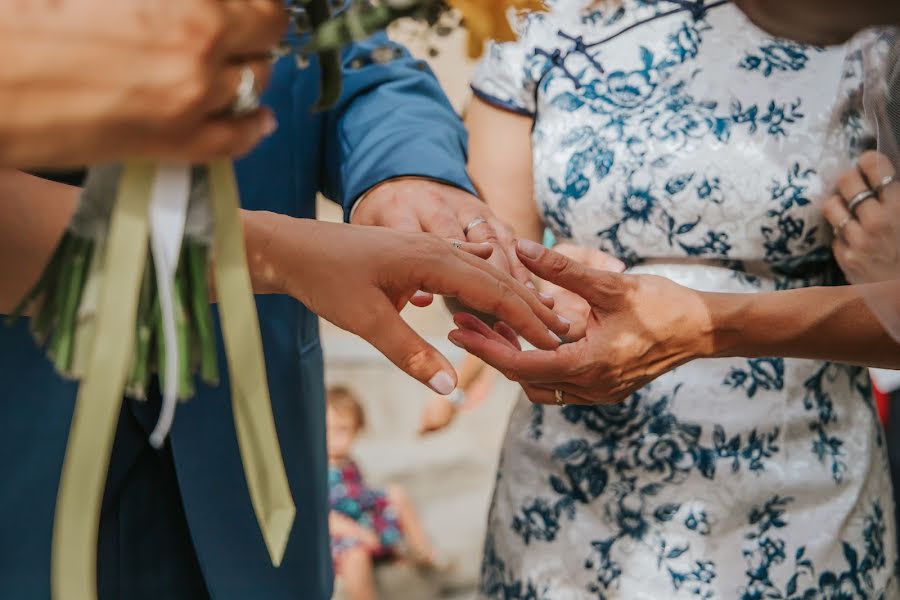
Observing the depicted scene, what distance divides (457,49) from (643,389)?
3067 mm

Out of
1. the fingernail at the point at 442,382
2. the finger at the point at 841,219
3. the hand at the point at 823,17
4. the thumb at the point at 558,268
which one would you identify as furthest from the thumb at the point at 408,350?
the finger at the point at 841,219

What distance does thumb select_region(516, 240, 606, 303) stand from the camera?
3.81 feet

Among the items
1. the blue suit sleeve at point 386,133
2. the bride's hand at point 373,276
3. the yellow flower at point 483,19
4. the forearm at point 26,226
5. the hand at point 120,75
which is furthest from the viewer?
the blue suit sleeve at point 386,133

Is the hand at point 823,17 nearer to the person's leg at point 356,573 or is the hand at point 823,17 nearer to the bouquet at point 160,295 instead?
the bouquet at point 160,295

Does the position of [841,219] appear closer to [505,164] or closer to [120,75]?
[505,164]

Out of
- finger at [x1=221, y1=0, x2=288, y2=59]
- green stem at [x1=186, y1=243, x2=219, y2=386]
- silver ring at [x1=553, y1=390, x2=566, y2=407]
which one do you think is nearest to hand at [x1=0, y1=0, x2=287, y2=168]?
finger at [x1=221, y1=0, x2=288, y2=59]

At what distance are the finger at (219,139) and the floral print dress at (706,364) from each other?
766 millimetres

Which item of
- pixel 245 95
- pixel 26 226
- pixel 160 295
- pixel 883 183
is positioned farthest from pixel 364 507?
pixel 245 95

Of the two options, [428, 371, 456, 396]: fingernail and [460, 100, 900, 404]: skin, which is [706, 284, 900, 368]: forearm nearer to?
[460, 100, 900, 404]: skin

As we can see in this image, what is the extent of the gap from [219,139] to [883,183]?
850 mm

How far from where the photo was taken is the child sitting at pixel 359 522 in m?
2.93

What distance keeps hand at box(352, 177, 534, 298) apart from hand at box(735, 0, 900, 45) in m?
0.53

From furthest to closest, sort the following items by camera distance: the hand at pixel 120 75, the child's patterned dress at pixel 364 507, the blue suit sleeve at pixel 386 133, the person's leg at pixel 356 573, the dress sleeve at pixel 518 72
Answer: the child's patterned dress at pixel 364 507 < the person's leg at pixel 356 573 < the dress sleeve at pixel 518 72 < the blue suit sleeve at pixel 386 133 < the hand at pixel 120 75

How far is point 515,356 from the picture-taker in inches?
46.8
